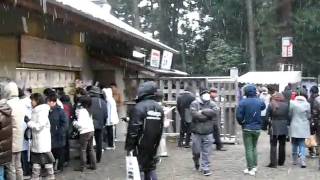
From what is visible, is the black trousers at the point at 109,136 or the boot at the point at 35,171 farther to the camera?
the black trousers at the point at 109,136

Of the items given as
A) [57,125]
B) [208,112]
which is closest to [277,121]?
[208,112]

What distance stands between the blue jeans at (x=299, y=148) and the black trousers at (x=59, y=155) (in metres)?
4.88

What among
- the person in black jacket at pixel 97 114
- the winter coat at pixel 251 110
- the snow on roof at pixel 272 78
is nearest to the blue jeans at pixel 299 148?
the winter coat at pixel 251 110

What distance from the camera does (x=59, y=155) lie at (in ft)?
30.8

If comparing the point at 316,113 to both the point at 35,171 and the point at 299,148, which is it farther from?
the point at 35,171

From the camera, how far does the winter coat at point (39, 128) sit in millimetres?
7855

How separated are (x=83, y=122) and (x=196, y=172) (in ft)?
8.04

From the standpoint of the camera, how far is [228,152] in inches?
495

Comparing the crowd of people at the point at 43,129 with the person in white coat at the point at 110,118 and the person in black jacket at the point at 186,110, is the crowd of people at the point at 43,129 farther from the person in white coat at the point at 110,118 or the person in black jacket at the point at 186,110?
the person in black jacket at the point at 186,110

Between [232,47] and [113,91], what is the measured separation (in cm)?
2539

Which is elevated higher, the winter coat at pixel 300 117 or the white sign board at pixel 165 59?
the white sign board at pixel 165 59

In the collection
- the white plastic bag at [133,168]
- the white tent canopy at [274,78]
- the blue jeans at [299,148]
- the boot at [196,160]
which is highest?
the white tent canopy at [274,78]

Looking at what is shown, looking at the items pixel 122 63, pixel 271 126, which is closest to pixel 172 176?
pixel 271 126

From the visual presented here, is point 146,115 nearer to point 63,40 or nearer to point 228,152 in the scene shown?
point 63,40
